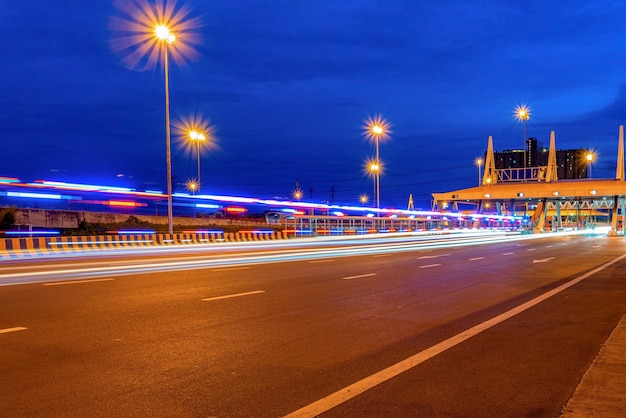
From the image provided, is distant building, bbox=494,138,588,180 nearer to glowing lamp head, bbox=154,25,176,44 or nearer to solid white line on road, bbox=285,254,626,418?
glowing lamp head, bbox=154,25,176,44

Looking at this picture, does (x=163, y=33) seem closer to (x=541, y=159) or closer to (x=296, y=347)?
(x=296, y=347)

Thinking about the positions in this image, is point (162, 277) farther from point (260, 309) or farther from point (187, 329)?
point (187, 329)

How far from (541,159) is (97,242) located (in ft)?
470

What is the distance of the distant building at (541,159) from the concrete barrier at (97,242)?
10570 centimetres

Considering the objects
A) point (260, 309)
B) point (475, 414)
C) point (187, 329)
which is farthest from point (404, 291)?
point (475, 414)

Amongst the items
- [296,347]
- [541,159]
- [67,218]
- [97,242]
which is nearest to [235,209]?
[67,218]

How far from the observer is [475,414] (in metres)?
5.04

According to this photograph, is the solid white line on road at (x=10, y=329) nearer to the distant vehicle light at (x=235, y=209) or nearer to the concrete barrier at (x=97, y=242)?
the concrete barrier at (x=97, y=242)

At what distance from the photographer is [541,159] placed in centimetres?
15412

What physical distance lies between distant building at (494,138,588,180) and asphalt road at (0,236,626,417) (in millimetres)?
125322

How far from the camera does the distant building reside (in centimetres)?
15175

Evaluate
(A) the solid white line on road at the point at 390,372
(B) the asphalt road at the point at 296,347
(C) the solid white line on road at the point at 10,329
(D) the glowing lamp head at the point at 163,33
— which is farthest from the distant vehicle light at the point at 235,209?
(A) the solid white line on road at the point at 390,372

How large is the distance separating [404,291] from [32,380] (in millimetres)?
8972

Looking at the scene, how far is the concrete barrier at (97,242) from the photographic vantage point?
27.8m
